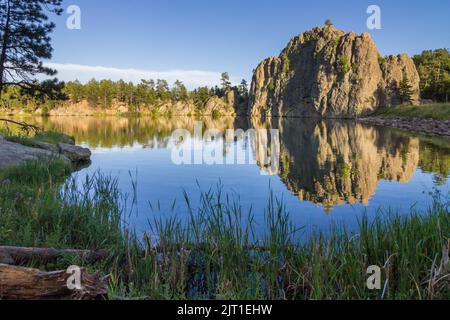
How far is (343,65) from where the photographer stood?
127250 millimetres

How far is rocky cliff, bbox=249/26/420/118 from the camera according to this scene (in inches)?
4609

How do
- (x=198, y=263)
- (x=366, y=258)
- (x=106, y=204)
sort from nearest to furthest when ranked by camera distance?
1. (x=366, y=258)
2. (x=198, y=263)
3. (x=106, y=204)

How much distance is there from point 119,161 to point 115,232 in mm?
18949

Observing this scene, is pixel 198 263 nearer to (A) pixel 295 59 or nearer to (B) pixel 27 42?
(B) pixel 27 42

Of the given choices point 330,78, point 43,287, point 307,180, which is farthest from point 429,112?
point 43,287

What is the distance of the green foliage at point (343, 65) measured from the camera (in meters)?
126

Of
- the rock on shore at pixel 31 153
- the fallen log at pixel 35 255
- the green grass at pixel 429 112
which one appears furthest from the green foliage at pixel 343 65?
the fallen log at pixel 35 255

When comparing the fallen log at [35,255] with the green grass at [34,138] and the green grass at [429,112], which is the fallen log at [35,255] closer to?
the green grass at [34,138]

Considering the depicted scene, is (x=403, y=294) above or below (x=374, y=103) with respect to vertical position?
below

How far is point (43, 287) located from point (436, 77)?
11902 centimetres

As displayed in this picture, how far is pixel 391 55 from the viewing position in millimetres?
125688

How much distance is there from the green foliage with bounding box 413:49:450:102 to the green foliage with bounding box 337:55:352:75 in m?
22.7

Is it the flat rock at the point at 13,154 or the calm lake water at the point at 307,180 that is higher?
the flat rock at the point at 13,154
